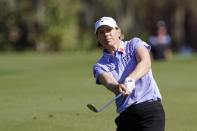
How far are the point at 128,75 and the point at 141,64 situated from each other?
183 millimetres

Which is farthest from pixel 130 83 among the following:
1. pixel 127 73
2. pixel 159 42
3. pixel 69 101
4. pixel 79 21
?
pixel 79 21

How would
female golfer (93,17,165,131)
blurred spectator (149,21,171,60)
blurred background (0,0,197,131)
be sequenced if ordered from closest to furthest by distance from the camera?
female golfer (93,17,165,131), blurred background (0,0,197,131), blurred spectator (149,21,171,60)

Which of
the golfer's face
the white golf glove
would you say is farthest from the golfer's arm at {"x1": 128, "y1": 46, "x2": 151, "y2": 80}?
the golfer's face

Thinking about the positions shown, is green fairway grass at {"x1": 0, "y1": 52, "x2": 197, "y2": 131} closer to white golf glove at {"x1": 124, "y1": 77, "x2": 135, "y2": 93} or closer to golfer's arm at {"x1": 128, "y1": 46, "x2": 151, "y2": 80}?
golfer's arm at {"x1": 128, "y1": 46, "x2": 151, "y2": 80}

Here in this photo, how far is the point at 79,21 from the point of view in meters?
56.7

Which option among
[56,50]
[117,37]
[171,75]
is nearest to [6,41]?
[56,50]

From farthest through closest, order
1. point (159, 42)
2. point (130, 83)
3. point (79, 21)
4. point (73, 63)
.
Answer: point (79, 21) < point (73, 63) < point (159, 42) < point (130, 83)

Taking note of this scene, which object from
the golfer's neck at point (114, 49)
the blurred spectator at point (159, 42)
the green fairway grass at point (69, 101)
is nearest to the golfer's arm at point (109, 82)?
the golfer's neck at point (114, 49)

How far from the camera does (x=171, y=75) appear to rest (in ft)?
65.1

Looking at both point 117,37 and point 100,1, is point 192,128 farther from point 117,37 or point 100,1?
point 100,1

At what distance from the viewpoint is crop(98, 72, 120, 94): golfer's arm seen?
560 cm

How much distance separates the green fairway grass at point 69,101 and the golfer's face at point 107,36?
144 inches

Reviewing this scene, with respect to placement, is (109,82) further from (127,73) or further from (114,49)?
(114,49)

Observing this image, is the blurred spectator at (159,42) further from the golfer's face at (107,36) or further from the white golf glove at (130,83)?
the white golf glove at (130,83)
